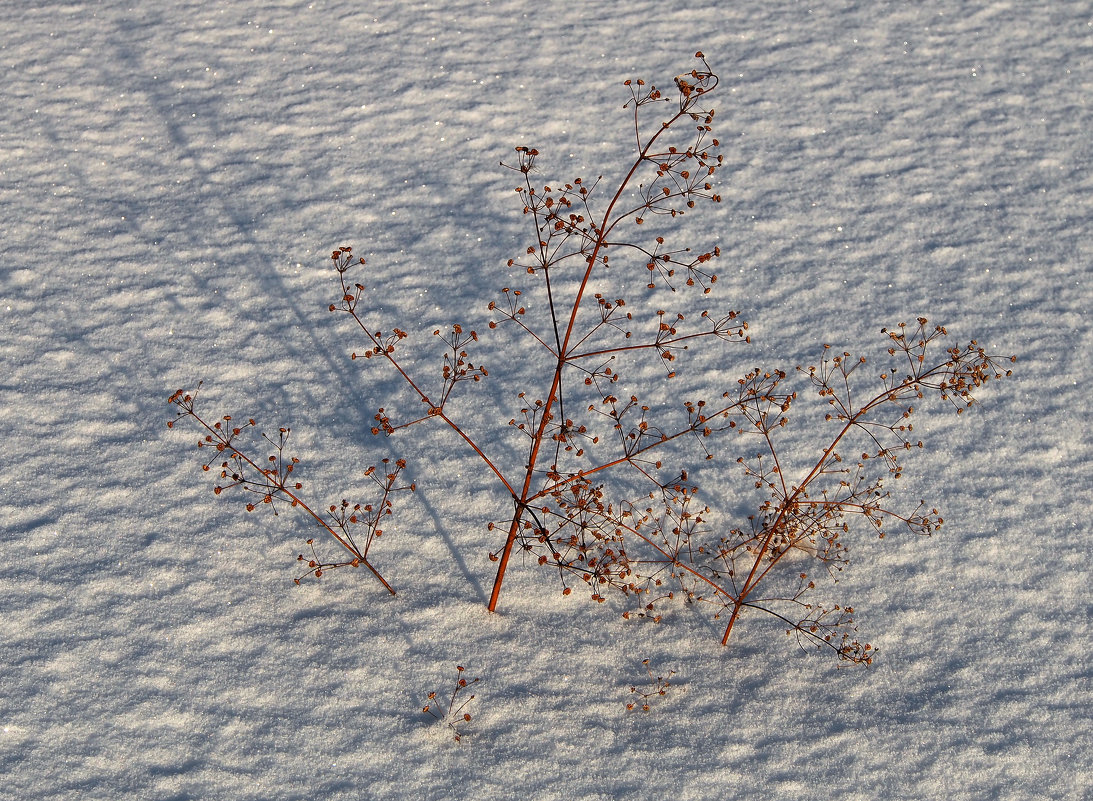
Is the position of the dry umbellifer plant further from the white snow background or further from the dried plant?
the dried plant

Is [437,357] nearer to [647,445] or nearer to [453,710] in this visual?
[647,445]

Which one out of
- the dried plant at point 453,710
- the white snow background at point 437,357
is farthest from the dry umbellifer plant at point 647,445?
the dried plant at point 453,710

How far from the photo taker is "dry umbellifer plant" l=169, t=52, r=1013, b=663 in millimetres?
3176

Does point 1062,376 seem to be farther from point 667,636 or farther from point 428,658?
point 428,658

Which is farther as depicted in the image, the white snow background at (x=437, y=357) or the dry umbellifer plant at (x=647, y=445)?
the dry umbellifer plant at (x=647, y=445)

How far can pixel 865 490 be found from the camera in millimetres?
3559

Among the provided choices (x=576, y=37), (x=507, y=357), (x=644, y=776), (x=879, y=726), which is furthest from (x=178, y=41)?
(x=879, y=726)

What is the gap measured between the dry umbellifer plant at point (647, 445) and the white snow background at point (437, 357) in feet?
0.35

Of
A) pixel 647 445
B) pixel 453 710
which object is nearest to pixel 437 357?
pixel 647 445

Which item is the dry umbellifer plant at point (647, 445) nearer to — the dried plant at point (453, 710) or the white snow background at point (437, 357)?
the white snow background at point (437, 357)

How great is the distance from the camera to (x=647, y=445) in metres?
3.79

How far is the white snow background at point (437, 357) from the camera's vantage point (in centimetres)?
288

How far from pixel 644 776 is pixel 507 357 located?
6.28 ft

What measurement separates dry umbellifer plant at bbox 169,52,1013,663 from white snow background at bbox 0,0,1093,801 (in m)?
0.11
